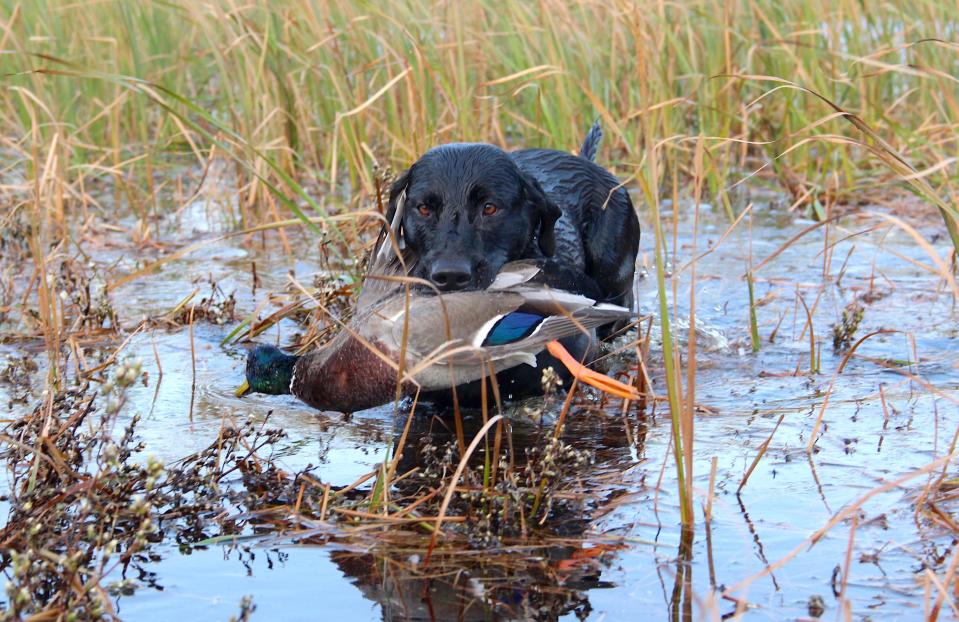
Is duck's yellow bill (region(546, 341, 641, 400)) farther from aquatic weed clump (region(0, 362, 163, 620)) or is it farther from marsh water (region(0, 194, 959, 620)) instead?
aquatic weed clump (region(0, 362, 163, 620))

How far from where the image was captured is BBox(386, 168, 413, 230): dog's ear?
468 cm

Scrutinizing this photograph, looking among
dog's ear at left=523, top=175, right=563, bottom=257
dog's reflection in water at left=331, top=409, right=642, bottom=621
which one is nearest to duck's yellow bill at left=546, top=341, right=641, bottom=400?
dog's reflection in water at left=331, top=409, right=642, bottom=621

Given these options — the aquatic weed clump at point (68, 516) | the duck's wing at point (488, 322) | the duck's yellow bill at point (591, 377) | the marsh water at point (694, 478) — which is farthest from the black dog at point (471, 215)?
the aquatic weed clump at point (68, 516)

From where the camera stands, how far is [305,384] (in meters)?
4.29

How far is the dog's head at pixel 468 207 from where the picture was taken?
14.5 ft

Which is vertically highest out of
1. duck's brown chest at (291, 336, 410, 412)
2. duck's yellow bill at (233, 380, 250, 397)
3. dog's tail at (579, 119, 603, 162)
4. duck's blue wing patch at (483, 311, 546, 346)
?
dog's tail at (579, 119, 603, 162)

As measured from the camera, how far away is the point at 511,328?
386cm

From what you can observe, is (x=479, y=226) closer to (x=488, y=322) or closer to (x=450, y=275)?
(x=450, y=275)

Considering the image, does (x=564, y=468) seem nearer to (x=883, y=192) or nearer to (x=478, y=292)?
(x=478, y=292)

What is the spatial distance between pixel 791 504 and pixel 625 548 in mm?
550

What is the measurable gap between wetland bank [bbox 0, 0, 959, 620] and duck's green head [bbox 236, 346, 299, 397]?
0.36 ft

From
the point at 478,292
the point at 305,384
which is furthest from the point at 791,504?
the point at 305,384

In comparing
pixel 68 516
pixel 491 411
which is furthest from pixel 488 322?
pixel 68 516

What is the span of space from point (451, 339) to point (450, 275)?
502 mm
